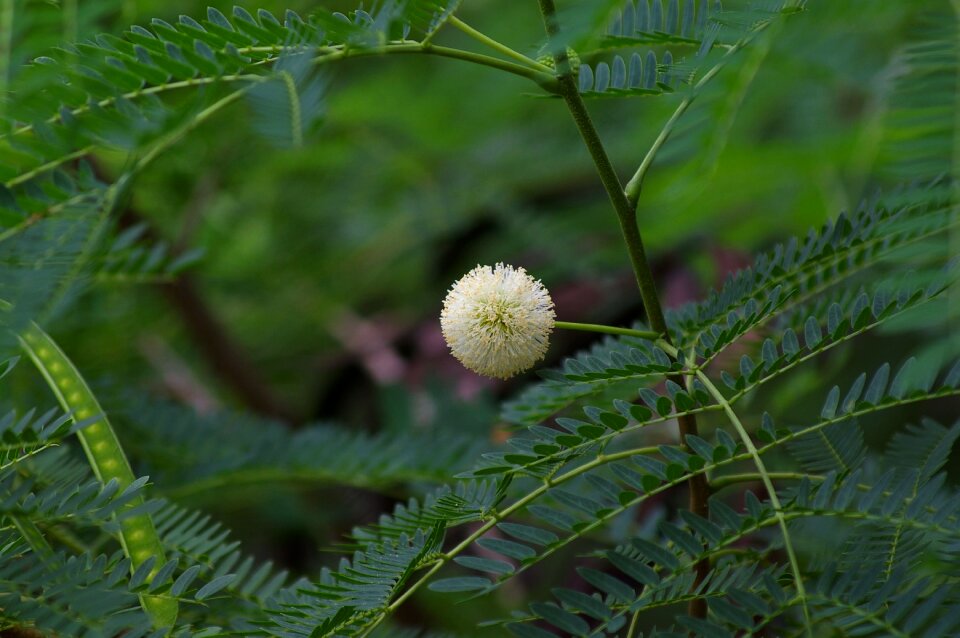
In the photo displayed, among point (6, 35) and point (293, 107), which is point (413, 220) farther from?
point (293, 107)

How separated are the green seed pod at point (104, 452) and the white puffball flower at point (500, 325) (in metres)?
0.20

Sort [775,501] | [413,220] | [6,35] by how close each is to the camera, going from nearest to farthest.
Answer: [775,501], [6,35], [413,220]

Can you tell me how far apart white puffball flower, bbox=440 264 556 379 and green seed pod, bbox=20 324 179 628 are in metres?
0.20

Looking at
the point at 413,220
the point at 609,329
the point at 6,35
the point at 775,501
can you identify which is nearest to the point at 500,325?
the point at 609,329

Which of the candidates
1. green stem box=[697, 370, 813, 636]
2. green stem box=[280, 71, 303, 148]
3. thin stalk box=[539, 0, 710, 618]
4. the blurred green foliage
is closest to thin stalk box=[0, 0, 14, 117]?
the blurred green foliage

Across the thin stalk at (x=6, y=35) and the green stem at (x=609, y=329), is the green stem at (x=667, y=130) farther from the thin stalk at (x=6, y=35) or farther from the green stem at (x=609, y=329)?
the thin stalk at (x=6, y=35)

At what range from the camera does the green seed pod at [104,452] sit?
0.49 m

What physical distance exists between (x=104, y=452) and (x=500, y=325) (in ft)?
0.81

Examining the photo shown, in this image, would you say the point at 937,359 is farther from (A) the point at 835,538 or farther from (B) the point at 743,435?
(A) the point at 835,538

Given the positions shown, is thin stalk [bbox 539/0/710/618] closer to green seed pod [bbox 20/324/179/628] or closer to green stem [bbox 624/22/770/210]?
green stem [bbox 624/22/770/210]

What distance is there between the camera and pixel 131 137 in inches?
16.0

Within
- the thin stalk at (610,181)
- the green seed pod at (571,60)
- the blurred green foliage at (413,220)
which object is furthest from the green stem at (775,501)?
the blurred green foliage at (413,220)

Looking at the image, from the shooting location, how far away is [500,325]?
1.73 ft

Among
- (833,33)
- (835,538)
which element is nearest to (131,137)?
(835,538)
